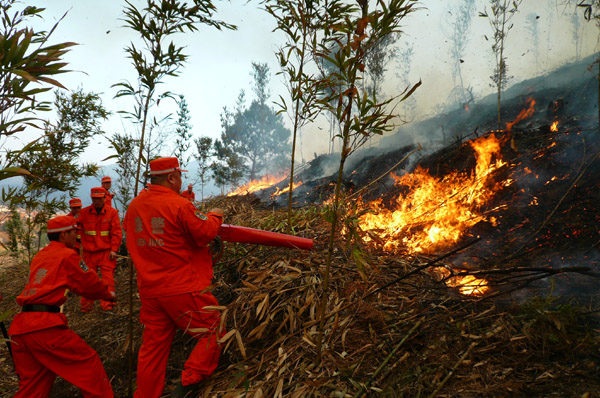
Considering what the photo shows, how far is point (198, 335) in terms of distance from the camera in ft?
8.73

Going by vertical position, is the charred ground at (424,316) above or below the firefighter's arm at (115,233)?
below

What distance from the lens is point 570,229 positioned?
376 centimetres

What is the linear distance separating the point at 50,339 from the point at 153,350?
0.85 meters

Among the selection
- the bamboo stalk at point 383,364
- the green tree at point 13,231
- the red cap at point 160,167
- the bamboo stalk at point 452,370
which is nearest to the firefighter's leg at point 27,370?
the red cap at point 160,167

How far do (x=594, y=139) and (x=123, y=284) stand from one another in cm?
874

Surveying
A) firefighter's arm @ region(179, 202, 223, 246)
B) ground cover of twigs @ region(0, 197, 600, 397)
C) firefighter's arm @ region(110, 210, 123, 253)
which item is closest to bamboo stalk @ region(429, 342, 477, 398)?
ground cover of twigs @ region(0, 197, 600, 397)

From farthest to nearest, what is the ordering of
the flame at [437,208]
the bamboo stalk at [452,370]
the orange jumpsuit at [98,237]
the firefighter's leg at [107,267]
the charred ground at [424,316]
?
1. the orange jumpsuit at [98,237]
2. the firefighter's leg at [107,267]
3. the flame at [437,208]
4. the charred ground at [424,316]
5. the bamboo stalk at [452,370]

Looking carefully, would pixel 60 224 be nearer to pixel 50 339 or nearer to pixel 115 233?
pixel 50 339

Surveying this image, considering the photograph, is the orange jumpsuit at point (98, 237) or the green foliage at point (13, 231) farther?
the green foliage at point (13, 231)

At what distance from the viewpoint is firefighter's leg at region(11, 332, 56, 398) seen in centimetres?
262

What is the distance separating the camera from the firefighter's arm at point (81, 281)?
9.40ft

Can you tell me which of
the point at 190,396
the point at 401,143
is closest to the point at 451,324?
the point at 190,396

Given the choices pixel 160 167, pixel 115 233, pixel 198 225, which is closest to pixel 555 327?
pixel 198 225

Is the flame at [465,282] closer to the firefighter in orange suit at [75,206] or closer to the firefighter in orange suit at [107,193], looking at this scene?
the firefighter in orange suit at [107,193]
